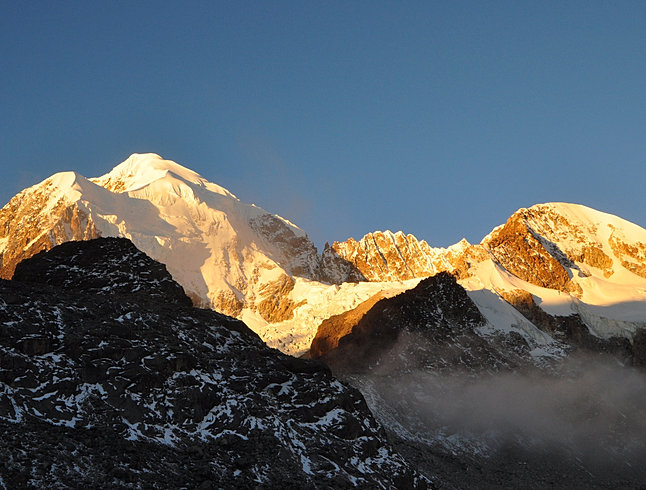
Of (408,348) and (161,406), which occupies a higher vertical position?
(408,348)

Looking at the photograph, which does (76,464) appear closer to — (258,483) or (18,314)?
(258,483)

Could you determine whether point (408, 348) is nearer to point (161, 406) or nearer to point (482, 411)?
point (482, 411)

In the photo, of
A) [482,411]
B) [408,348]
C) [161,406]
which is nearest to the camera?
[161,406]

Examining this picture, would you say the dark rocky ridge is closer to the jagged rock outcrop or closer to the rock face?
the jagged rock outcrop

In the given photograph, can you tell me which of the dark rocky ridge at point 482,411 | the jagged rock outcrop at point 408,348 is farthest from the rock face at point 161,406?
the jagged rock outcrop at point 408,348

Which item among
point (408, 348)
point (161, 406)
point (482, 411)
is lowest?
point (161, 406)

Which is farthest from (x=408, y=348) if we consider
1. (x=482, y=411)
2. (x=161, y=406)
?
(x=161, y=406)

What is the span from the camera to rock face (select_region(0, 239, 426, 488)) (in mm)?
52188

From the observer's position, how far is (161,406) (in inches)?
2377

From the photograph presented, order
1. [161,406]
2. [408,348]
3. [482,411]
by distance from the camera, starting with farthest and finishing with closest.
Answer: [408,348], [482,411], [161,406]

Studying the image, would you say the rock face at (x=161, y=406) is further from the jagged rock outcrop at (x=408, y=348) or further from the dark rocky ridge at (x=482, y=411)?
the jagged rock outcrop at (x=408, y=348)

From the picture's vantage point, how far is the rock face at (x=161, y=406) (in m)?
52.2

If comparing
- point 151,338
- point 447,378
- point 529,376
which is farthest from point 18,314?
point 529,376

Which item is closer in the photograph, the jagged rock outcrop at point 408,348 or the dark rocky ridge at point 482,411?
the dark rocky ridge at point 482,411
